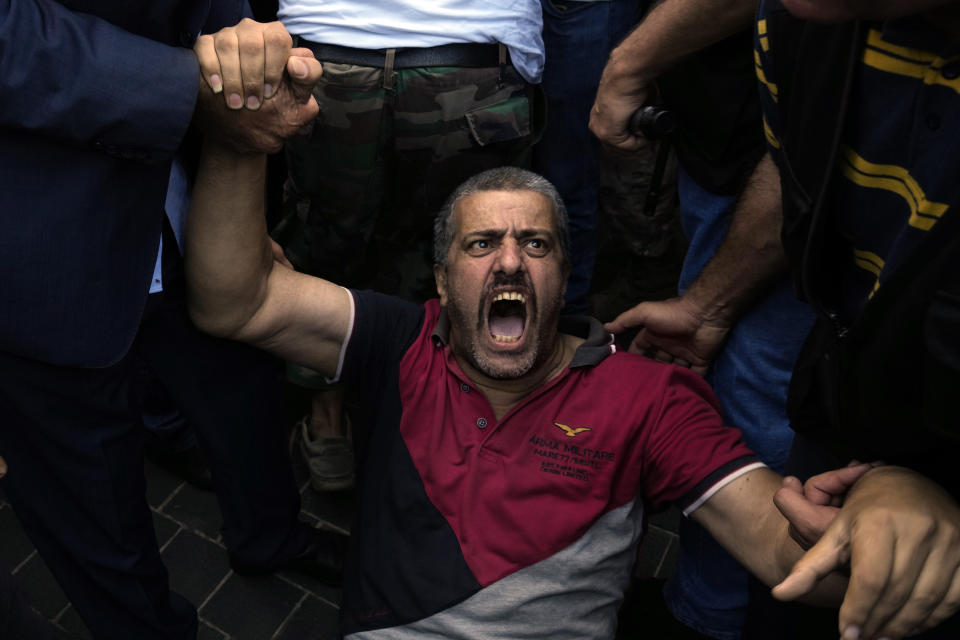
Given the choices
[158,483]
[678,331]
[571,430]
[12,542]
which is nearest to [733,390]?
[678,331]

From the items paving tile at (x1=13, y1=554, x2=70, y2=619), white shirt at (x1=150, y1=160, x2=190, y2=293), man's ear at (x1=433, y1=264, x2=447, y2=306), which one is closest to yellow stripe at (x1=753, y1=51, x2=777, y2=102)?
man's ear at (x1=433, y1=264, x2=447, y2=306)

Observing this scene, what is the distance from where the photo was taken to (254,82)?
184 centimetres

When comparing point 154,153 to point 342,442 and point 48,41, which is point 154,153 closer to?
point 48,41

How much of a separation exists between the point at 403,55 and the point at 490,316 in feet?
2.84

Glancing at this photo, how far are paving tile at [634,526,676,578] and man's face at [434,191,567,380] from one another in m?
1.17

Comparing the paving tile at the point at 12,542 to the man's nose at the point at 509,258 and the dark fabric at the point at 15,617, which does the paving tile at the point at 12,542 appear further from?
the man's nose at the point at 509,258

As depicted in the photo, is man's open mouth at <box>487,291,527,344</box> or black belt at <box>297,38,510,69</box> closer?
man's open mouth at <box>487,291,527,344</box>

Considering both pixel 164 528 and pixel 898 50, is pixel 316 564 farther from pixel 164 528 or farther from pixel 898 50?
pixel 898 50

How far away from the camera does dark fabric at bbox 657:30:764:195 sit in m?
2.33

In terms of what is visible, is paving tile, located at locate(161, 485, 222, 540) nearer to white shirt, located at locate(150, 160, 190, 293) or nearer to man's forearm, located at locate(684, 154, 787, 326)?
white shirt, located at locate(150, 160, 190, 293)

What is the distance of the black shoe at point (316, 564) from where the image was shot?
303 centimetres

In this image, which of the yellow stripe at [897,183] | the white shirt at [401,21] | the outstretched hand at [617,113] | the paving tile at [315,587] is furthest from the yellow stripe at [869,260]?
the paving tile at [315,587]

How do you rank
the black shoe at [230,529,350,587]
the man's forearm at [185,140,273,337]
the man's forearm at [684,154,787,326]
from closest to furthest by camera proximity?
1. the man's forearm at [185,140,273,337]
2. the man's forearm at [684,154,787,326]
3. the black shoe at [230,529,350,587]

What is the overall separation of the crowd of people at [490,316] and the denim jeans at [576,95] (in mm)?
19
